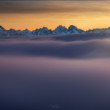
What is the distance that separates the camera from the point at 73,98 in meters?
17.2

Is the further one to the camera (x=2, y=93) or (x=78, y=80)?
(x=78, y=80)

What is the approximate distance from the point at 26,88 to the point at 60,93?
453 centimetres

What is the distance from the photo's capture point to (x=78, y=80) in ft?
80.1

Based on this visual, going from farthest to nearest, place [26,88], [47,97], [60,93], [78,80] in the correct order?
[78,80], [26,88], [60,93], [47,97]

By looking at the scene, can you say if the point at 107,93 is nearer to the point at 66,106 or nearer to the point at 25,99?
the point at 66,106

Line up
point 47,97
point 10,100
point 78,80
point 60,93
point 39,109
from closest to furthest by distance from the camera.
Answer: point 39,109, point 10,100, point 47,97, point 60,93, point 78,80

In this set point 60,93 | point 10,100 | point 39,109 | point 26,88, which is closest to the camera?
point 39,109

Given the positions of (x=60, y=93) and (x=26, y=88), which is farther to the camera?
(x=26, y=88)

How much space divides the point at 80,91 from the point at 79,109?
477cm

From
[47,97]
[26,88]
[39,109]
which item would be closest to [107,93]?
[47,97]

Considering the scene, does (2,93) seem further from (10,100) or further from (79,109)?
(79,109)

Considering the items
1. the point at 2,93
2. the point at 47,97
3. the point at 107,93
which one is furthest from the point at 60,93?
the point at 2,93

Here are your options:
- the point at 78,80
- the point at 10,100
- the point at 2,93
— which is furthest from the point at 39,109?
the point at 78,80

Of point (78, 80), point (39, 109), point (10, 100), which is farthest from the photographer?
point (78, 80)
